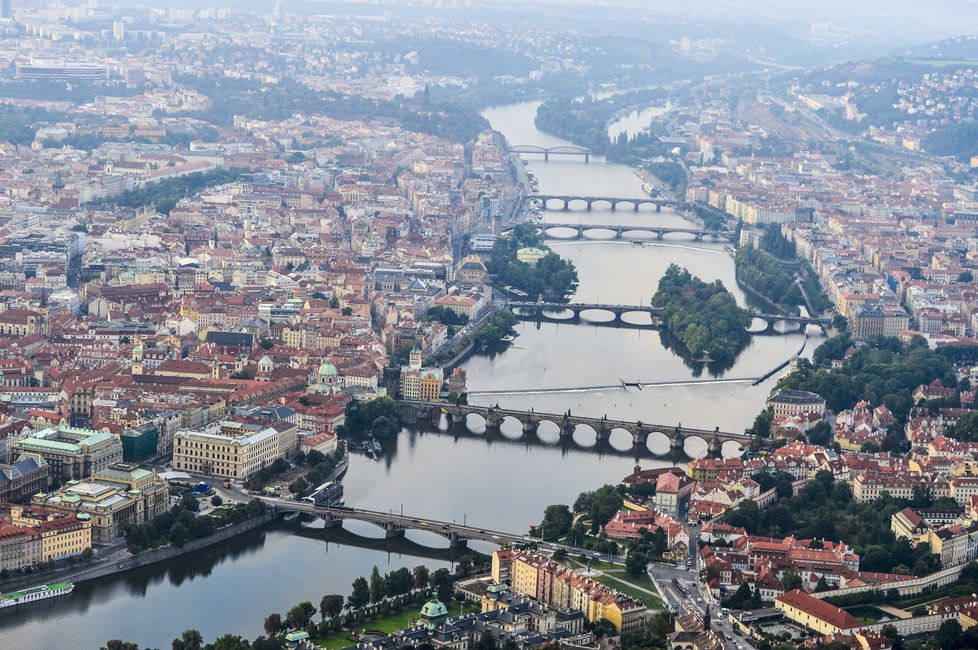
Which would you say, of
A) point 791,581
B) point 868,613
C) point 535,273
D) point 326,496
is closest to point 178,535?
point 326,496

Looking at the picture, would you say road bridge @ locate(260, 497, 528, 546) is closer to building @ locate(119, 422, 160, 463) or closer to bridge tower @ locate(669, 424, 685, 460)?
building @ locate(119, 422, 160, 463)

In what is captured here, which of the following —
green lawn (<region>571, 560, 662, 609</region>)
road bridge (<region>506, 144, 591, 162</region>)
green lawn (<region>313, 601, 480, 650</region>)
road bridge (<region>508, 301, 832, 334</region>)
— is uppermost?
green lawn (<region>571, 560, 662, 609</region>)

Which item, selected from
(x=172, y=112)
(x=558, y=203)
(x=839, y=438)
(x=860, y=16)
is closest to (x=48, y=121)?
(x=172, y=112)

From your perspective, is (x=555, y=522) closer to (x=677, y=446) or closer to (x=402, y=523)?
(x=402, y=523)

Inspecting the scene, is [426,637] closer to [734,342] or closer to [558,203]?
[734,342]

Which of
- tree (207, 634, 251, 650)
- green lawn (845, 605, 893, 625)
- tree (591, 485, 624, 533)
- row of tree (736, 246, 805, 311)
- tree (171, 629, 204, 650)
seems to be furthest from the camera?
row of tree (736, 246, 805, 311)

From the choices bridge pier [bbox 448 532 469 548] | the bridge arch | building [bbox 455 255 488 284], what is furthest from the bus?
building [bbox 455 255 488 284]

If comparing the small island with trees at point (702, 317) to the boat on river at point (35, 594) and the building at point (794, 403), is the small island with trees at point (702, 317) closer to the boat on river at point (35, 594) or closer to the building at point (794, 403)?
the building at point (794, 403)
